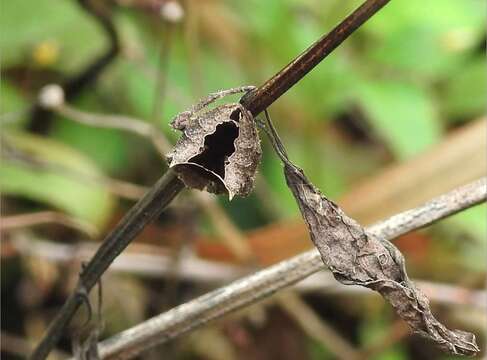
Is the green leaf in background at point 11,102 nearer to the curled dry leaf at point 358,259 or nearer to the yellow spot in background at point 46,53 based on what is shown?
the yellow spot in background at point 46,53

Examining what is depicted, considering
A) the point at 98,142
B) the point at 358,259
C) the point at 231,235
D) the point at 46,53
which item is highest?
the point at 46,53

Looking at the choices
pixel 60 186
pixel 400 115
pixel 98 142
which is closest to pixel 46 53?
pixel 98 142

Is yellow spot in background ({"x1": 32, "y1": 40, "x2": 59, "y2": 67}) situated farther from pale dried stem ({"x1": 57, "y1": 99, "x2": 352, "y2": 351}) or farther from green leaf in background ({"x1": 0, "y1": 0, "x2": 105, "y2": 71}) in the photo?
pale dried stem ({"x1": 57, "y1": 99, "x2": 352, "y2": 351})

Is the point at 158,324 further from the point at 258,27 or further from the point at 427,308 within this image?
the point at 258,27

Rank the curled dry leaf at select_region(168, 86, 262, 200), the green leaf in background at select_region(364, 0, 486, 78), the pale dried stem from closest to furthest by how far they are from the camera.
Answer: the curled dry leaf at select_region(168, 86, 262, 200) → the pale dried stem → the green leaf in background at select_region(364, 0, 486, 78)

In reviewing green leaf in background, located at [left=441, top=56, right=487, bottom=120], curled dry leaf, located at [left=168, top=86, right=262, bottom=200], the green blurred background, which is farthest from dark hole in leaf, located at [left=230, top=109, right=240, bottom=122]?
green leaf in background, located at [left=441, top=56, right=487, bottom=120]

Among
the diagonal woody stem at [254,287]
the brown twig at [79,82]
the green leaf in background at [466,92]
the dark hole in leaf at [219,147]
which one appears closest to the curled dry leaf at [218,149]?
the dark hole in leaf at [219,147]

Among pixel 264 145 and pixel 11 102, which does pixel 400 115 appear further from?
pixel 11 102
